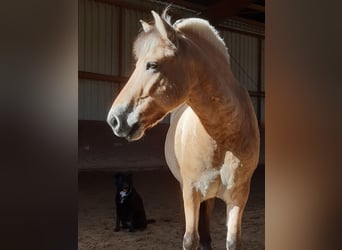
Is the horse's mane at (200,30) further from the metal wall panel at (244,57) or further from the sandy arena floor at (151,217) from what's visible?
the metal wall panel at (244,57)

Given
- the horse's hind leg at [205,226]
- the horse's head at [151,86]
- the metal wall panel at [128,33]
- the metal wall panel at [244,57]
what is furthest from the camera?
the metal wall panel at [244,57]

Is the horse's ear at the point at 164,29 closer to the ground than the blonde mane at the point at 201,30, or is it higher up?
closer to the ground

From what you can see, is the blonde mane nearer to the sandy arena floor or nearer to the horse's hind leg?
the horse's hind leg

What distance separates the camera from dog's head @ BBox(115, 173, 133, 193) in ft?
10.3

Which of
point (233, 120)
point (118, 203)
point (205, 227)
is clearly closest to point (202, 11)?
point (118, 203)

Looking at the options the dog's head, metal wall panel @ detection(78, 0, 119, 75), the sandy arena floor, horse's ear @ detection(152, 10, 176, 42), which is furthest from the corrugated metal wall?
horse's ear @ detection(152, 10, 176, 42)

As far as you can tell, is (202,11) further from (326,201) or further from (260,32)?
(326,201)

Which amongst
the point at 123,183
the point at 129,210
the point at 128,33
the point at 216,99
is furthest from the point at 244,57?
the point at 216,99

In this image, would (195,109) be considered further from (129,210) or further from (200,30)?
(129,210)

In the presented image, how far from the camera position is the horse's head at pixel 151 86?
133 cm

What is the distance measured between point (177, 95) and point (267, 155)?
899 mm

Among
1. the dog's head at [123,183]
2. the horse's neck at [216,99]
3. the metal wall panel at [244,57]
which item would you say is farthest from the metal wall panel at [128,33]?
the horse's neck at [216,99]

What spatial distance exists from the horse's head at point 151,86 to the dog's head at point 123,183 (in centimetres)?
179

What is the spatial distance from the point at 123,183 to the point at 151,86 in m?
1.95
